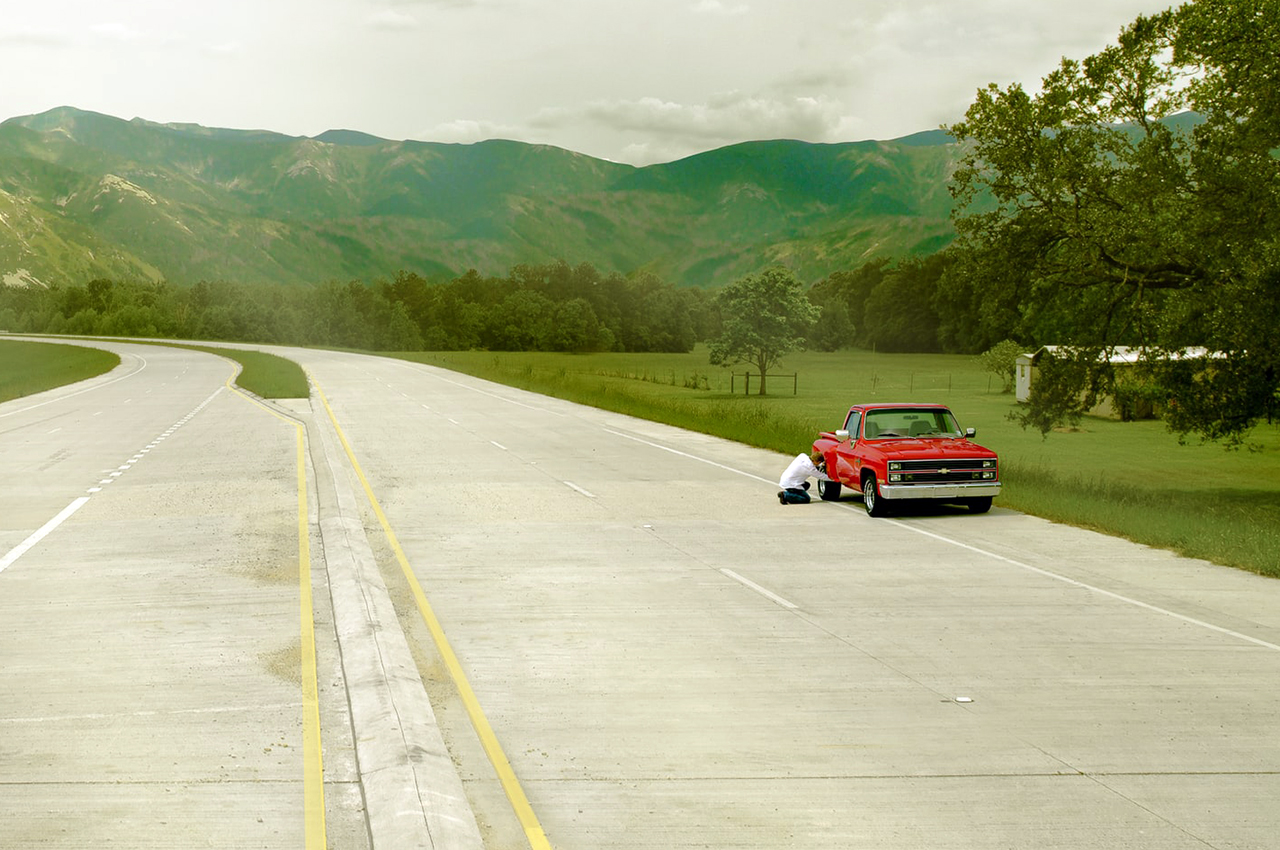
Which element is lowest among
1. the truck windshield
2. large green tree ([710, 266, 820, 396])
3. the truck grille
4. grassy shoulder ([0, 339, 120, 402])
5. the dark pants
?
grassy shoulder ([0, 339, 120, 402])

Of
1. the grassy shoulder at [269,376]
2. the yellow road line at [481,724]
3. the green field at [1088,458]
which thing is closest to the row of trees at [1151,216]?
the green field at [1088,458]

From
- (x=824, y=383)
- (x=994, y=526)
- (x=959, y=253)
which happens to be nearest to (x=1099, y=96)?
(x=959, y=253)

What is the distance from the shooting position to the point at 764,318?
8738 cm

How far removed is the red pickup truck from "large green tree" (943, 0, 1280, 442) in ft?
26.0

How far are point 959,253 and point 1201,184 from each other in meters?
5.79

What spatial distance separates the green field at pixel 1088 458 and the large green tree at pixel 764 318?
300 centimetres

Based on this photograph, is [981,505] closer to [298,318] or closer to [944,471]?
[944,471]

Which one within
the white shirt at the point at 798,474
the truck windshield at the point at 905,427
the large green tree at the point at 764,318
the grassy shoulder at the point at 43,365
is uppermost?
the large green tree at the point at 764,318

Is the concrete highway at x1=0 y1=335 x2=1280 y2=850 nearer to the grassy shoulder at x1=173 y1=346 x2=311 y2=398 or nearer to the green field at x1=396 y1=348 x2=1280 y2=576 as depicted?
the green field at x1=396 y1=348 x2=1280 y2=576

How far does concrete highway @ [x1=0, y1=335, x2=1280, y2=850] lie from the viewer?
234 inches

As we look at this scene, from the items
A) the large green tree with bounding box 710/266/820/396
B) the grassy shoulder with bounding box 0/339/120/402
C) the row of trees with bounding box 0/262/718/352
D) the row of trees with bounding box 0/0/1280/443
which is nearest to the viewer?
the row of trees with bounding box 0/0/1280/443

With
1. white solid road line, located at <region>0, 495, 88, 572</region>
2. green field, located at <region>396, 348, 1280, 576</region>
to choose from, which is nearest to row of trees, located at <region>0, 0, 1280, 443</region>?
green field, located at <region>396, 348, 1280, 576</region>

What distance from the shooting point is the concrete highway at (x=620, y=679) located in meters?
5.95

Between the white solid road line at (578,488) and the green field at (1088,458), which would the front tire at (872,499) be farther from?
the white solid road line at (578,488)
